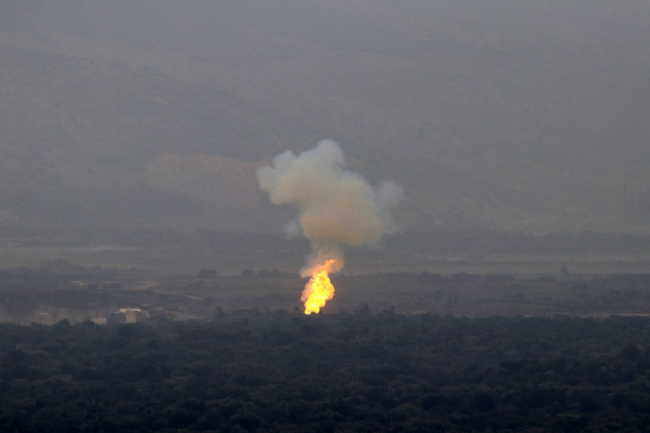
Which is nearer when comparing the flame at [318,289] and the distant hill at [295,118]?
the flame at [318,289]

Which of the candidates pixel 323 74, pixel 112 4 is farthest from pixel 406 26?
pixel 112 4

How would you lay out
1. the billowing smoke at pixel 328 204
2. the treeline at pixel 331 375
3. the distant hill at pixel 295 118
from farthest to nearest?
the distant hill at pixel 295 118 → the billowing smoke at pixel 328 204 → the treeline at pixel 331 375

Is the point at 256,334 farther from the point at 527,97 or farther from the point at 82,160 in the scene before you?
the point at 527,97

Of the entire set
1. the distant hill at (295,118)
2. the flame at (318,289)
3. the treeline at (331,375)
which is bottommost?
the treeline at (331,375)

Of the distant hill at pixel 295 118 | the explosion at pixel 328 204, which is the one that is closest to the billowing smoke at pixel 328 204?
the explosion at pixel 328 204

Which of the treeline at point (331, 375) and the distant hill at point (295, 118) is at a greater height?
the distant hill at point (295, 118)

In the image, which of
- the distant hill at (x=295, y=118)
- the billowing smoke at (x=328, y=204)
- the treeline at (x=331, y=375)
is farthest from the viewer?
the distant hill at (x=295, y=118)

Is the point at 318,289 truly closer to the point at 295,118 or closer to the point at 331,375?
the point at 331,375

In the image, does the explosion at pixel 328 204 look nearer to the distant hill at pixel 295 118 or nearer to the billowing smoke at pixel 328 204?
the billowing smoke at pixel 328 204
